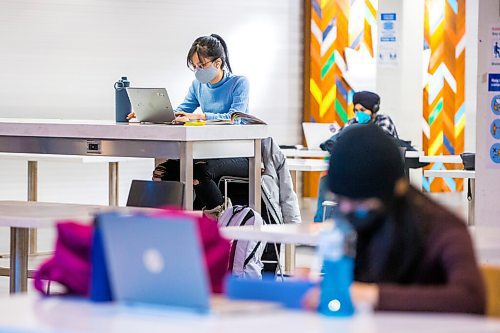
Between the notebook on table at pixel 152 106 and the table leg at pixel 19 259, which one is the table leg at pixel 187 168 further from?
the table leg at pixel 19 259

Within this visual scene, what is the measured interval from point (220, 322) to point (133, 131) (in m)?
4.19

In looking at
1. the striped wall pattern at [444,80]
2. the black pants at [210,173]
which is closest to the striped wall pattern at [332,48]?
the striped wall pattern at [444,80]

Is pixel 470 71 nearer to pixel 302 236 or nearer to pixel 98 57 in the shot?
pixel 98 57

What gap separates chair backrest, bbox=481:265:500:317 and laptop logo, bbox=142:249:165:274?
840 millimetres

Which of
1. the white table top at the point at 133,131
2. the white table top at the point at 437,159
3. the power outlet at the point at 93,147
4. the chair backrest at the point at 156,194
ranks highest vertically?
the white table top at the point at 133,131

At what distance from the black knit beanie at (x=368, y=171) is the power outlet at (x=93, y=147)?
13.2ft

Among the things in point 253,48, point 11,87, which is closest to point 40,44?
point 11,87

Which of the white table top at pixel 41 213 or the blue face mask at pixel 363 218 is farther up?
the blue face mask at pixel 363 218

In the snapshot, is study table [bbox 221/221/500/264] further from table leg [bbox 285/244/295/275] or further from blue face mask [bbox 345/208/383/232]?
table leg [bbox 285/244/295/275]

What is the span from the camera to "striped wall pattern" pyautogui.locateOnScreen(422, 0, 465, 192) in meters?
14.5

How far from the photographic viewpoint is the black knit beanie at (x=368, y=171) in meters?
3.00

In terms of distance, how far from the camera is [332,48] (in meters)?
14.1

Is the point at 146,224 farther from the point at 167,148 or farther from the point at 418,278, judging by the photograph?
the point at 167,148

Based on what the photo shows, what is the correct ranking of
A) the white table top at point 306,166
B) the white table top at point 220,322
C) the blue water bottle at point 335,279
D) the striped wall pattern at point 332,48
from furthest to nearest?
the striped wall pattern at point 332,48 < the white table top at point 306,166 < the blue water bottle at point 335,279 < the white table top at point 220,322
